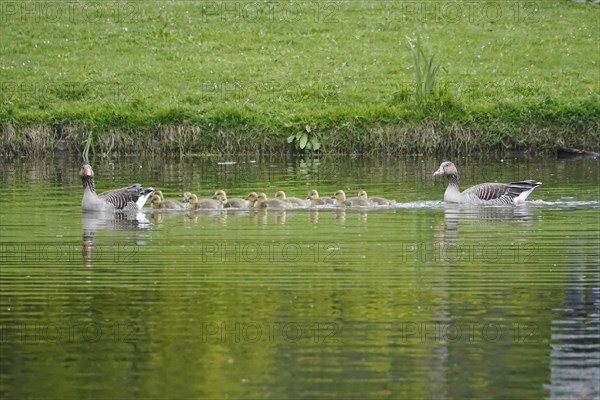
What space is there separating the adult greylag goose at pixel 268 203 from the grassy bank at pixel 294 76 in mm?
8394

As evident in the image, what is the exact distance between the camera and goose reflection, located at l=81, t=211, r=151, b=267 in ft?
62.3

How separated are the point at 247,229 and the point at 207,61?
54.7ft

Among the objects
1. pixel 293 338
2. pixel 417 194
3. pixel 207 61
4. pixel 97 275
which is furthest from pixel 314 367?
pixel 207 61

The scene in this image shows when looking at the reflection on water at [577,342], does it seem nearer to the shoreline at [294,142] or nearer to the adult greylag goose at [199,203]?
the adult greylag goose at [199,203]

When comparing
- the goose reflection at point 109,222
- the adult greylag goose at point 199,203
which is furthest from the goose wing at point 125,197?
the adult greylag goose at point 199,203

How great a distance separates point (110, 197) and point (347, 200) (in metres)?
3.90

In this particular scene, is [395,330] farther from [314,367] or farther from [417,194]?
[417,194]

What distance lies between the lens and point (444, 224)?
65.1 feet

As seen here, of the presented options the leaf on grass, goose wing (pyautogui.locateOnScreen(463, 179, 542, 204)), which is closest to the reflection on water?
goose wing (pyautogui.locateOnScreen(463, 179, 542, 204))

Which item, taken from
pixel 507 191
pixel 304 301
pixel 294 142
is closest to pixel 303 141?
pixel 294 142

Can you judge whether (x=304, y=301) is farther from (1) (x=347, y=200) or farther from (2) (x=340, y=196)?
(2) (x=340, y=196)

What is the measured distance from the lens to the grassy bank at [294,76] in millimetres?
30266

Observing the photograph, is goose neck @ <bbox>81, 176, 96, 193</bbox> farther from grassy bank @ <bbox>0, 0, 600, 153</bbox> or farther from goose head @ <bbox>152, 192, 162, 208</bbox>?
grassy bank @ <bbox>0, 0, 600, 153</bbox>

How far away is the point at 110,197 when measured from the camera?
21812 mm
